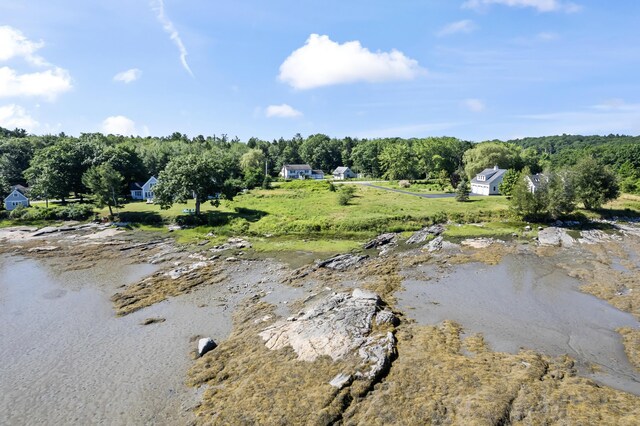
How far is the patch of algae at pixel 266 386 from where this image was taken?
48.8ft

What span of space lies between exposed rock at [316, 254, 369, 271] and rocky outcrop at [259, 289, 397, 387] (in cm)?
1032

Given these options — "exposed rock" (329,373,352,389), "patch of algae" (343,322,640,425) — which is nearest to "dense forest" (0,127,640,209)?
"exposed rock" (329,373,352,389)

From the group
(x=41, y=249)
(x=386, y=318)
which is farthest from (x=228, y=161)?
(x=386, y=318)

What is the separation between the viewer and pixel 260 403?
51.0 ft

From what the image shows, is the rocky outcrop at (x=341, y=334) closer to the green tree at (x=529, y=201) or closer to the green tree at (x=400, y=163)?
the green tree at (x=529, y=201)

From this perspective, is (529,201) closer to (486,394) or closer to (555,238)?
(555,238)

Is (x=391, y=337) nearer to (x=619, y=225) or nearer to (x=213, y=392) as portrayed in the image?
(x=213, y=392)

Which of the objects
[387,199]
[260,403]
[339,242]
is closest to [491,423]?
[260,403]

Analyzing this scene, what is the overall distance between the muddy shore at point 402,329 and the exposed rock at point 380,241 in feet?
13.1

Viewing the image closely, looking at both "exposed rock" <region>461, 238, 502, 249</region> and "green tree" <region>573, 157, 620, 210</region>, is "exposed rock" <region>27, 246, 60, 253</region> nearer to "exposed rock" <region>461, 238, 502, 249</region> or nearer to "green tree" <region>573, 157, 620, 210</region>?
"exposed rock" <region>461, 238, 502, 249</region>

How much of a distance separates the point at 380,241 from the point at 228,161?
166 feet

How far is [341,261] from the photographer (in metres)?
36.7

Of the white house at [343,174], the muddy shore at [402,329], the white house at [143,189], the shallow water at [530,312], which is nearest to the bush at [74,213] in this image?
the white house at [143,189]

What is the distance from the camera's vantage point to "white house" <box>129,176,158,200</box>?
252 feet
